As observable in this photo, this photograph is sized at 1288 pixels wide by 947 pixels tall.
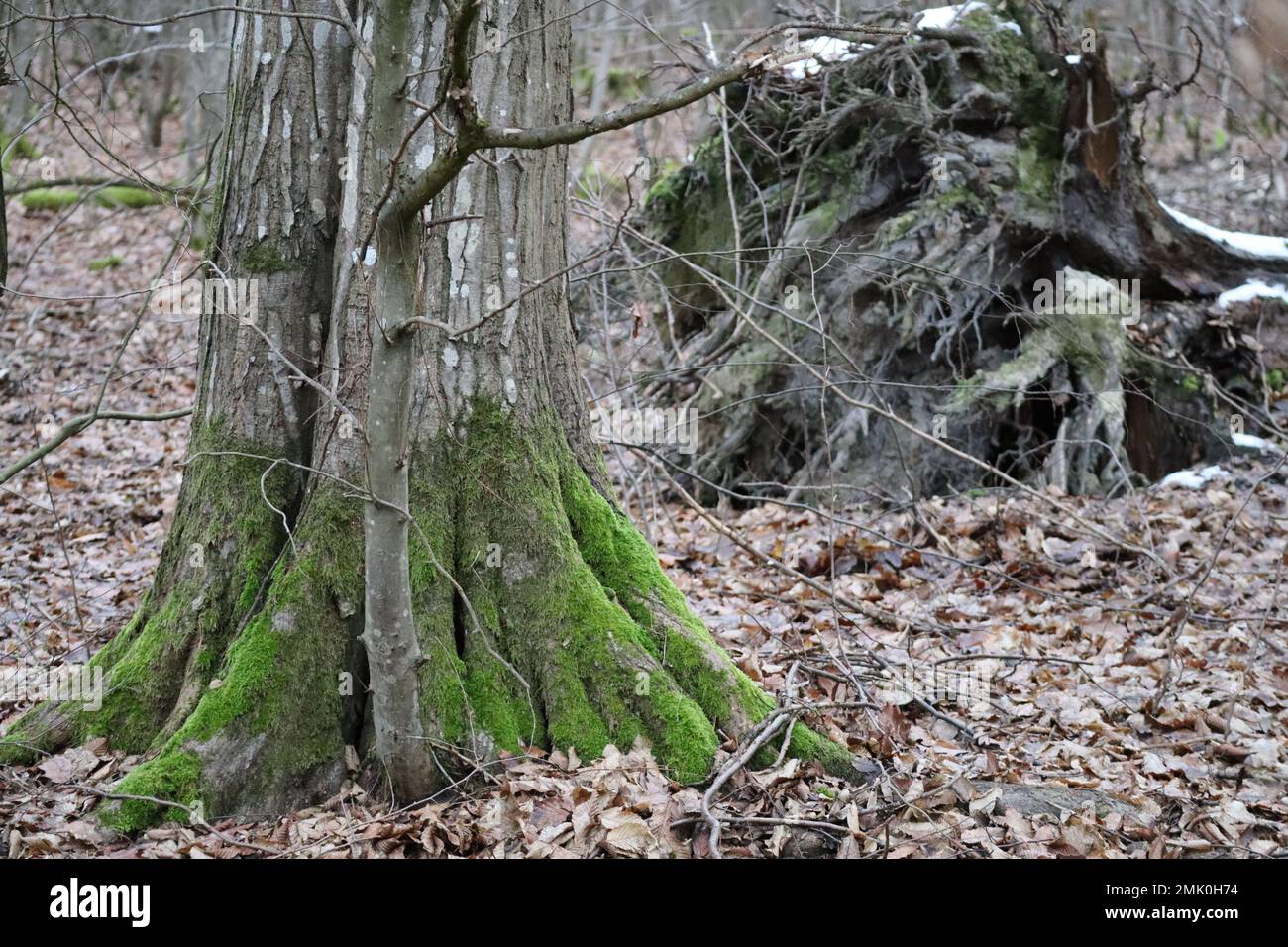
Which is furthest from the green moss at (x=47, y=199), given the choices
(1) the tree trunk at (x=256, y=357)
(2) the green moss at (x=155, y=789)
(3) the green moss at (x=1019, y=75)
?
(2) the green moss at (x=155, y=789)

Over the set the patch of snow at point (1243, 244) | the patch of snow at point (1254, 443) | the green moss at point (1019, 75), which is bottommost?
the patch of snow at point (1254, 443)

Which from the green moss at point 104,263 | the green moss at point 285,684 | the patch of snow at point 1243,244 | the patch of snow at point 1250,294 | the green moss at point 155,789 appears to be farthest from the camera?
the green moss at point 104,263

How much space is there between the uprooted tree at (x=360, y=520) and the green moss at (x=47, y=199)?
45.4 ft

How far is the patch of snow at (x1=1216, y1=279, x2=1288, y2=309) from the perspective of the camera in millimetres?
9203

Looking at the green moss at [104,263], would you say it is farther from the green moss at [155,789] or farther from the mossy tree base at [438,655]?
the green moss at [155,789]

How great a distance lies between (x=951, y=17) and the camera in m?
8.35

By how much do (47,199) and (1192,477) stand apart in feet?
51.6

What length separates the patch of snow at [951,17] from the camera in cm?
819

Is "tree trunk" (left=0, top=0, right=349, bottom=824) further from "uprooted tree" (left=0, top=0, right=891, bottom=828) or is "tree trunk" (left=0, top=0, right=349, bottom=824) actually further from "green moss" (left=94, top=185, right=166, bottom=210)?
"green moss" (left=94, top=185, right=166, bottom=210)

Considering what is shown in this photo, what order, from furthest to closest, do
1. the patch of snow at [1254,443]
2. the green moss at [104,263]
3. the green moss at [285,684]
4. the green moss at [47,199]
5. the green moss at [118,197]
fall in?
the green moss at [118,197] → the green moss at [47,199] → the green moss at [104,263] → the patch of snow at [1254,443] → the green moss at [285,684]

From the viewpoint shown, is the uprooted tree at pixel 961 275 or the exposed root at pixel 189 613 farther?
the uprooted tree at pixel 961 275

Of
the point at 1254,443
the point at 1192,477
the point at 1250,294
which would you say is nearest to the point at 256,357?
the point at 1192,477

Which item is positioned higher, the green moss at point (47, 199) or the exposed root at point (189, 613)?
the green moss at point (47, 199)

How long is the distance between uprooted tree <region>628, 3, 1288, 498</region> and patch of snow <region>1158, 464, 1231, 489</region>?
200 millimetres
